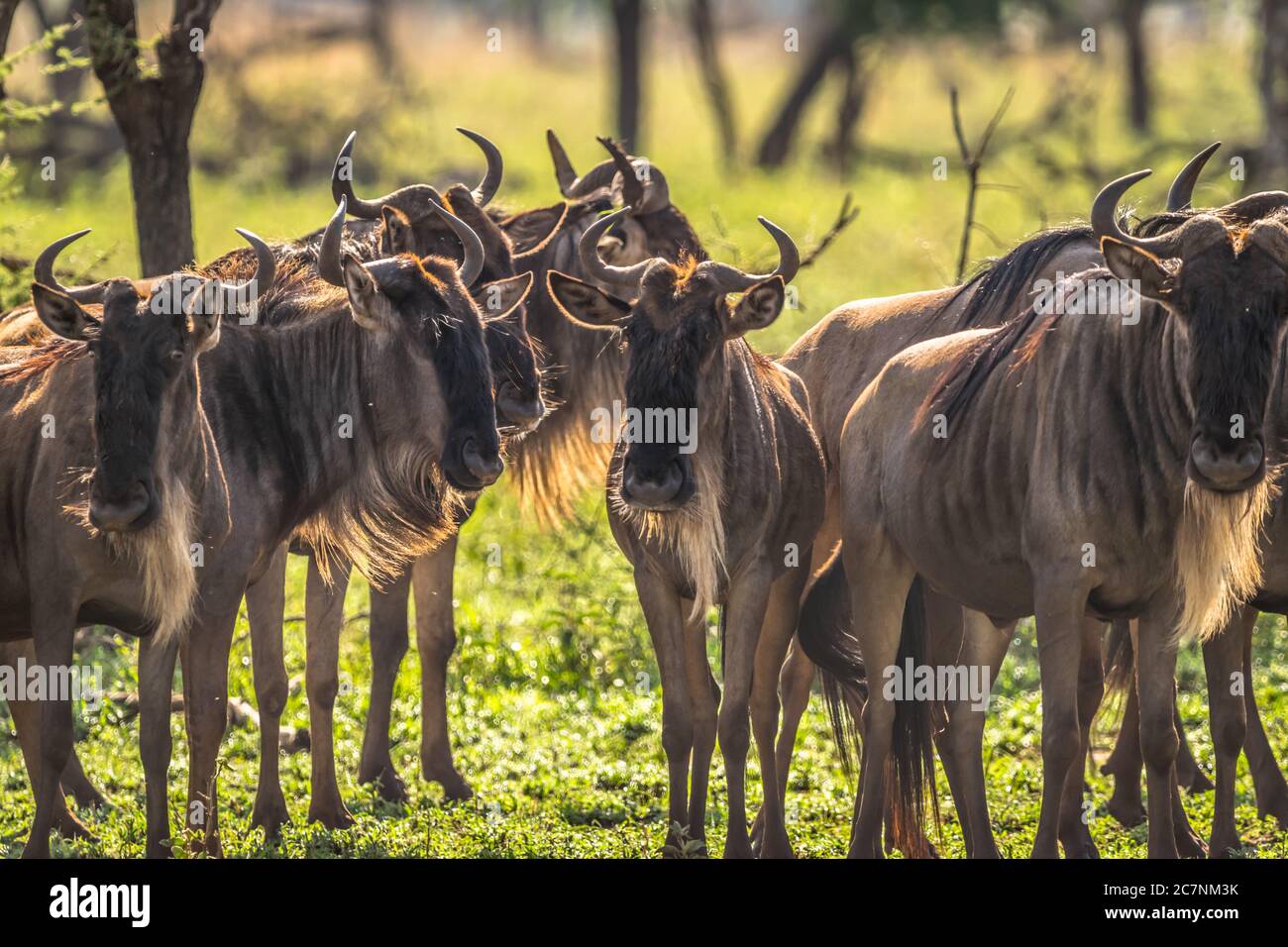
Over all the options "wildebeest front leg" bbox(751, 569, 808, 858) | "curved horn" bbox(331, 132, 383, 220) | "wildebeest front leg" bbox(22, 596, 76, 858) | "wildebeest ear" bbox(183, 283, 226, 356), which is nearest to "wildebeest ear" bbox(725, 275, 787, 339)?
"wildebeest front leg" bbox(751, 569, 808, 858)

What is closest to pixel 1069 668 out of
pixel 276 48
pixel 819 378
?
pixel 819 378

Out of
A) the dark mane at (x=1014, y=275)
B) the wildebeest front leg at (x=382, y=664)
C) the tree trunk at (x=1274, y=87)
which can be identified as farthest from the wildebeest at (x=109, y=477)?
the tree trunk at (x=1274, y=87)

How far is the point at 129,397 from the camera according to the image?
17.8 ft

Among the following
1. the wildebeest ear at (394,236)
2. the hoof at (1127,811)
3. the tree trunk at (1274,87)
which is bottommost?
the hoof at (1127,811)

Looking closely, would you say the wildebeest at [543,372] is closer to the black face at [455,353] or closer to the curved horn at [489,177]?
the curved horn at [489,177]

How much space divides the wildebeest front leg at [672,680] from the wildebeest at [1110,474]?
0.66 meters

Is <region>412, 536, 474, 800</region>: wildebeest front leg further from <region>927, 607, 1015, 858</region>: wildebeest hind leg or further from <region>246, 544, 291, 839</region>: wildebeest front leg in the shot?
<region>927, 607, 1015, 858</region>: wildebeest hind leg

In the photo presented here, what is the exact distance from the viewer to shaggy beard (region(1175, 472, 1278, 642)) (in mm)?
5609

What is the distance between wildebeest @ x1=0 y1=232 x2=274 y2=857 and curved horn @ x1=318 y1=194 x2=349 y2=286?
1.24ft

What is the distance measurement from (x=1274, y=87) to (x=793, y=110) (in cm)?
1339

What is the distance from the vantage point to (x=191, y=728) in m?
6.25

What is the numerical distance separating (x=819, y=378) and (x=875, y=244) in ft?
39.5

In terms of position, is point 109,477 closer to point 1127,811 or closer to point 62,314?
point 62,314

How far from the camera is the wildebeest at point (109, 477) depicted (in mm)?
5441
